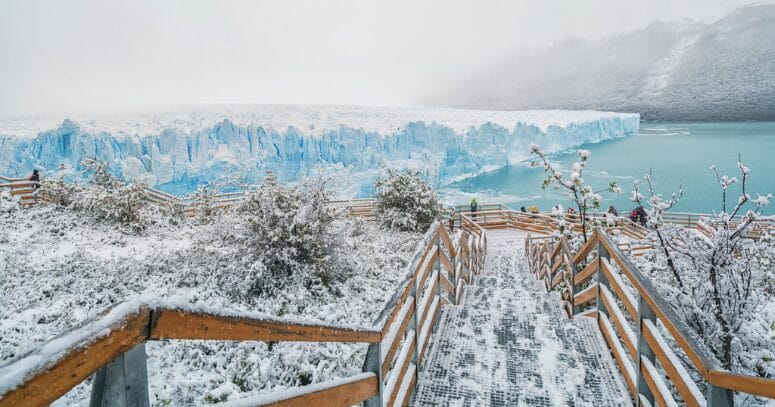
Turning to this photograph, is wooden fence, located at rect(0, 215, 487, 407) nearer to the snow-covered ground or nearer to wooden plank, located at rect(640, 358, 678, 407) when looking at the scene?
the snow-covered ground

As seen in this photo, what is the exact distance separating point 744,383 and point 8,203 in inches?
573

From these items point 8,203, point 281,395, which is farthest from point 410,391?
point 8,203

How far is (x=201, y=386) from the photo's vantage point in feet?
13.2

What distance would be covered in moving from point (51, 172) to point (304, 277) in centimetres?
2585

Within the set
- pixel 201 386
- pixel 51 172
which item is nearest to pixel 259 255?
pixel 201 386

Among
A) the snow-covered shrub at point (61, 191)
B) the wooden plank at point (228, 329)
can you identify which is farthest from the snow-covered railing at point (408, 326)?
the snow-covered shrub at point (61, 191)

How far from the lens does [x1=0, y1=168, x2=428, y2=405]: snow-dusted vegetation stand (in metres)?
4.30

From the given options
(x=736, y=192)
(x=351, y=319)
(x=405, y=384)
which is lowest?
(x=736, y=192)

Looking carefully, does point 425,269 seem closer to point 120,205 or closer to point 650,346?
point 650,346

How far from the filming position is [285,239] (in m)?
6.99

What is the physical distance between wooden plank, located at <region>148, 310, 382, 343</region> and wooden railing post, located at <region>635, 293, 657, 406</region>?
1.82m

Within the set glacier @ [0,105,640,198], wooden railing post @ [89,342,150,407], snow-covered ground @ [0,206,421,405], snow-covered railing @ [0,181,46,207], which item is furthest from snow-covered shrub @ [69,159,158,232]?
glacier @ [0,105,640,198]

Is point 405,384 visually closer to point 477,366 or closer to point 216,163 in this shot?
point 477,366

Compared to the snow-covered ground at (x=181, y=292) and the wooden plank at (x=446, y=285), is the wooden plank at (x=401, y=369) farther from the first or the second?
the wooden plank at (x=446, y=285)
